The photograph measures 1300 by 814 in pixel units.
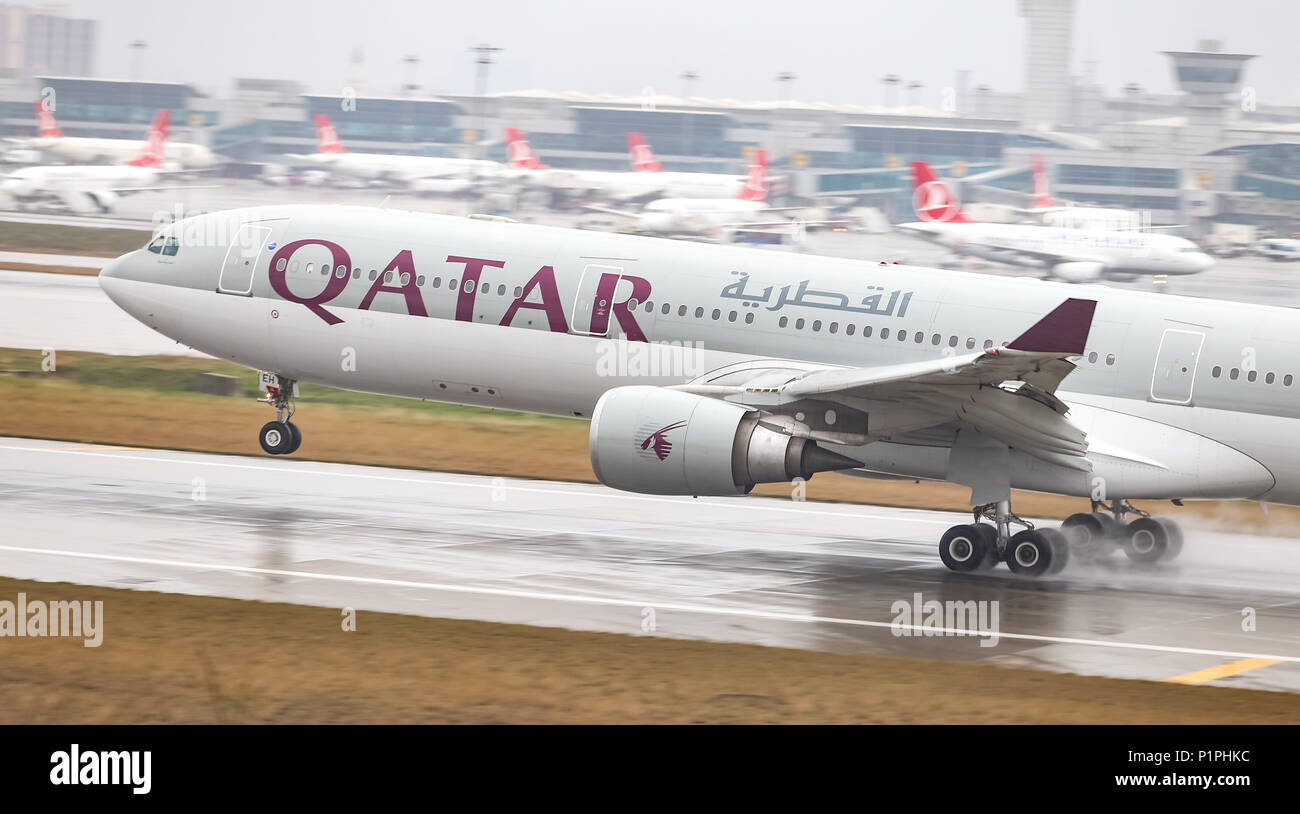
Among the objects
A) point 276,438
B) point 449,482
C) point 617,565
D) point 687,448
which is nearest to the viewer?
point 687,448

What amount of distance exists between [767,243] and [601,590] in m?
83.1

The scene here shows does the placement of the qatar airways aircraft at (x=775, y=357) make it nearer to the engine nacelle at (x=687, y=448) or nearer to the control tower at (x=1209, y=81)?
the engine nacelle at (x=687, y=448)

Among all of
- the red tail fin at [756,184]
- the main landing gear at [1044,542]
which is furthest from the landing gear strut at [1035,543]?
the red tail fin at [756,184]

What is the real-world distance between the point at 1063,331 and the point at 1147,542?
7.20 meters

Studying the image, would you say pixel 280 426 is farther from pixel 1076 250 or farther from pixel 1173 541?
pixel 1076 250

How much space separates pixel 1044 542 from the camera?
921 inches

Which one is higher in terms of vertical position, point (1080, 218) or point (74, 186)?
point (74, 186)

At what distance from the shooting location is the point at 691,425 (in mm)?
22250

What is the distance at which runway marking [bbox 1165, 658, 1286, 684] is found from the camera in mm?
17141

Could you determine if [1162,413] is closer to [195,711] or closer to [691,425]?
[691,425]

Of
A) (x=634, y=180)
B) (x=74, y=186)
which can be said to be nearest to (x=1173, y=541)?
(x=74, y=186)

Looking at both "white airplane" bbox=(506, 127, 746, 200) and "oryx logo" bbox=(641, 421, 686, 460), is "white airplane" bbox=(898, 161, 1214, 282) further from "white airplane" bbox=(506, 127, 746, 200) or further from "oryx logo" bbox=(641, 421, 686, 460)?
"oryx logo" bbox=(641, 421, 686, 460)

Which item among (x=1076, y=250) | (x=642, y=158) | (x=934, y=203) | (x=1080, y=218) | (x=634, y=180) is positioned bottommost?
(x=1076, y=250)

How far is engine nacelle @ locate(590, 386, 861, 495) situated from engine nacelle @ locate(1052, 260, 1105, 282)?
62.9 meters
